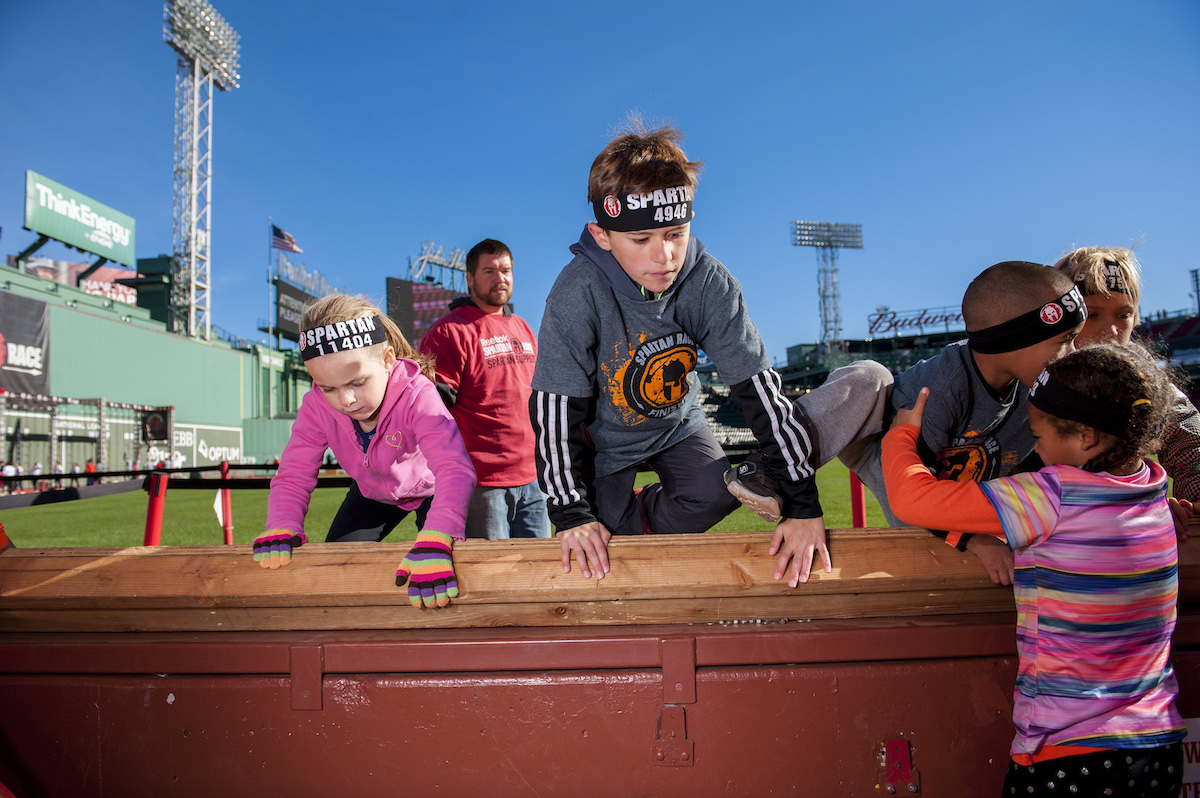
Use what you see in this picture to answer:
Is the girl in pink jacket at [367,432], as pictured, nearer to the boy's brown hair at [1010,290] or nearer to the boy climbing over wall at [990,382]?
the boy climbing over wall at [990,382]

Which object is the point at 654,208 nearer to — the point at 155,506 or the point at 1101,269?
the point at 1101,269

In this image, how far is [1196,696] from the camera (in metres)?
1.51

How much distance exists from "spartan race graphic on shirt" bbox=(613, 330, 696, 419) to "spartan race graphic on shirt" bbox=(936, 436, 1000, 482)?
854 millimetres

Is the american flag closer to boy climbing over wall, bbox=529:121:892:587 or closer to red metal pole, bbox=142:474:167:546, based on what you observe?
red metal pole, bbox=142:474:167:546

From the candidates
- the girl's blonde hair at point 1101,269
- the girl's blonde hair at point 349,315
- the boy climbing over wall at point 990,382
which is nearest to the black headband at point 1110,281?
the girl's blonde hair at point 1101,269

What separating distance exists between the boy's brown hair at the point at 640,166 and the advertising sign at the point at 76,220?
41.4 meters

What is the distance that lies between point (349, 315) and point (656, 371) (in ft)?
3.35

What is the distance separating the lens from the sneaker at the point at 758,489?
5.27ft

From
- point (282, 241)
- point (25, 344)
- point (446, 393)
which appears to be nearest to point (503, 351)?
point (446, 393)

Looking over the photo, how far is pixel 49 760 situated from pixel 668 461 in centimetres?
185

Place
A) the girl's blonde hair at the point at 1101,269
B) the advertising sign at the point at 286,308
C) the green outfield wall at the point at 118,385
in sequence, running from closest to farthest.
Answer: the girl's blonde hair at the point at 1101,269
the green outfield wall at the point at 118,385
the advertising sign at the point at 286,308

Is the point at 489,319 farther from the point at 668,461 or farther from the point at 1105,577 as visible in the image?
the point at 1105,577

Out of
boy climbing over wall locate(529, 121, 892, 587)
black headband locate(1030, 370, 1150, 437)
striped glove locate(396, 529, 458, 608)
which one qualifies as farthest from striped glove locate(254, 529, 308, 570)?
black headband locate(1030, 370, 1150, 437)

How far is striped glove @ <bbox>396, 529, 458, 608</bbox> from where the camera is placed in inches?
59.1
